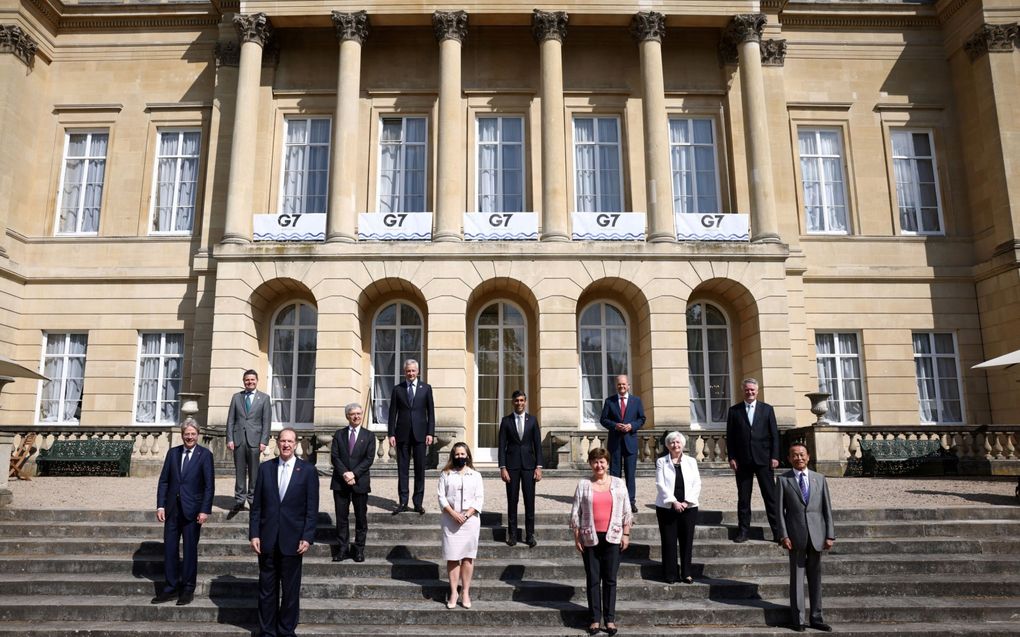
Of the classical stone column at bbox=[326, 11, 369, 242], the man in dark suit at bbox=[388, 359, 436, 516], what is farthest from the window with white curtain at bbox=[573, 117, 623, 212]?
the man in dark suit at bbox=[388, 359, 436, 516]

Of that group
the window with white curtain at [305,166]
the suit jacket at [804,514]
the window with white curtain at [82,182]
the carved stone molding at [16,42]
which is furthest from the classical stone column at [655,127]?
Answer: the carved stone molding at [16,42]

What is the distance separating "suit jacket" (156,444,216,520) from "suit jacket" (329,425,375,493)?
144 cm

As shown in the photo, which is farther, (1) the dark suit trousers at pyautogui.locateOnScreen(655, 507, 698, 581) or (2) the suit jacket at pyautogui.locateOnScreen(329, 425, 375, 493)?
(2) the suit jacket at pyautogui.locateOnScreen(329, 425, 375, 493)

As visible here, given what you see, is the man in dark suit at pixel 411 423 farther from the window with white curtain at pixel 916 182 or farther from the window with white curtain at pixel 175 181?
the window with white curtain at pixel 916 182

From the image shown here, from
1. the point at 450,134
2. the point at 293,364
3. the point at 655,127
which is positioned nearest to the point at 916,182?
A: the point at 655,127

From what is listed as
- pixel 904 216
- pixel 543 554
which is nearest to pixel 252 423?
pixel 543 554

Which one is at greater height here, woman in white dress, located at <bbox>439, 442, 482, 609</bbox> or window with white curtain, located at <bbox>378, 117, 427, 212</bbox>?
window with white curtain, located at <bbox>378, 117, 427, 212</bbox>

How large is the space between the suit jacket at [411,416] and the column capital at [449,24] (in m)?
12.7

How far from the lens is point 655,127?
19.5 meters

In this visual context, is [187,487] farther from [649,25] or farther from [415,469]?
[649,25]

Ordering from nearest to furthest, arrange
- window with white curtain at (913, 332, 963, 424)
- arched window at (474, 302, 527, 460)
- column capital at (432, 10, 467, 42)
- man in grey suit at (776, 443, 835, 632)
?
man in grey suit at (776, 443, 835, 632) < arched window at (474, 302, 527, 460) < column capital at (432, 10, 467, 42) < window with white curtain at (913, 332, 963, 424)

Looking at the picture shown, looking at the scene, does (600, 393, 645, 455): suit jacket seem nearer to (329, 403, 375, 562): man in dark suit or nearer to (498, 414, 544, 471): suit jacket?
(498, 414, 544, 471): suit jacket

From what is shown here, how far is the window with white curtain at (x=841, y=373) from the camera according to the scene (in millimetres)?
20516

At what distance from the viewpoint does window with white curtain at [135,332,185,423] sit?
20.3 m
